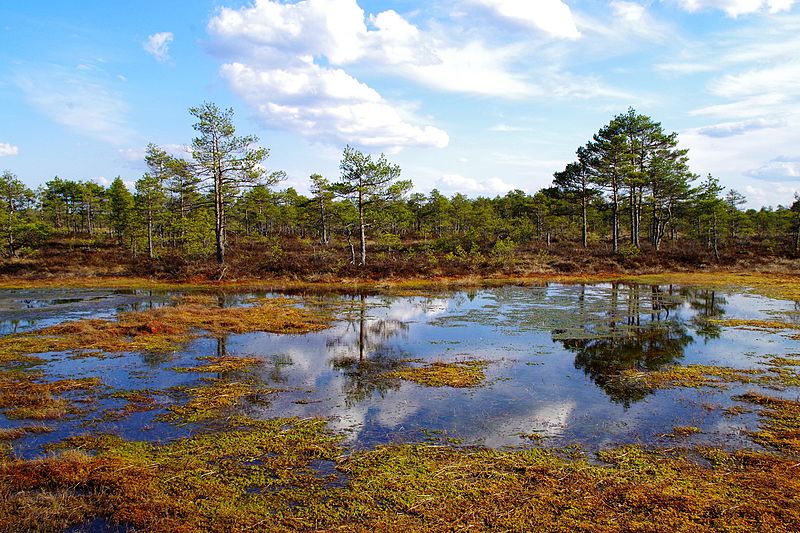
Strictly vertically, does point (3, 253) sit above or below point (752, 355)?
above

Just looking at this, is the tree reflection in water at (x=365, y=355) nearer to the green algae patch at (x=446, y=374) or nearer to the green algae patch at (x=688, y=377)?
the green algae patch at (x=446, y=374)

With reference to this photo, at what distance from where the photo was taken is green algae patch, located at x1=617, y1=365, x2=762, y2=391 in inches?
486

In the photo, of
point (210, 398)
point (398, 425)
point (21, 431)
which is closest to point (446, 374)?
point (398, 425)

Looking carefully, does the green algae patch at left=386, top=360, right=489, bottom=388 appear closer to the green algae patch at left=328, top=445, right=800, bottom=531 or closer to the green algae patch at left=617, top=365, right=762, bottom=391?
the green algae patch at left=617, top=365, right=762, bottom=391

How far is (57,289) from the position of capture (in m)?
35.1

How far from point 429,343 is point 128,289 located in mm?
26824

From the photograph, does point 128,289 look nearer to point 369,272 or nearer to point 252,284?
point 252,284

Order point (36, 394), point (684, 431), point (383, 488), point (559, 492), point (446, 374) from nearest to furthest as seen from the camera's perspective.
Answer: point (559, 492) → point (383, 488) → point (684, 431) → point (36, 394) → point (446, 374)

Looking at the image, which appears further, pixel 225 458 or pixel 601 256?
pixel 601 256

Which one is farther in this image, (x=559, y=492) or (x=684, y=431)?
(x=684, y=431)

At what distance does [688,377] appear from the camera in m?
13.0

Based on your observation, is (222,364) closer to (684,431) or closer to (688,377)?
(684,431)

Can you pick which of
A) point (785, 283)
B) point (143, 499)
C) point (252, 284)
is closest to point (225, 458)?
point (143, 499)

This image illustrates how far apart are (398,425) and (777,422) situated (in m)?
7.70
